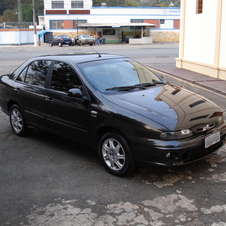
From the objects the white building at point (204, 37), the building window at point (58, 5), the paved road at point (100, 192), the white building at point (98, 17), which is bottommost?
the paved road at point (100, 192)

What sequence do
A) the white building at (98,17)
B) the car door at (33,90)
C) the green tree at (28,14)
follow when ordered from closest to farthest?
the car door at (33,90), the white building at (98,17), the green tree at (28,14)

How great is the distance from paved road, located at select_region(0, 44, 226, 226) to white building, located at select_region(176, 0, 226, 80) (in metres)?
8.38

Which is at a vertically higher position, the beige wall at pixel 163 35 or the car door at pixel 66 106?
the beige wall at pixel 163 35

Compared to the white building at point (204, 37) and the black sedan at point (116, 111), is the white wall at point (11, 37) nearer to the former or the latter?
the white building at point (204, 37)

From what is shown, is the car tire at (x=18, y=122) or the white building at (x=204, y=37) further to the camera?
the white building at (x=204, y=37)

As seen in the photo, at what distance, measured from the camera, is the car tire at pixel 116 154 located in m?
3.99

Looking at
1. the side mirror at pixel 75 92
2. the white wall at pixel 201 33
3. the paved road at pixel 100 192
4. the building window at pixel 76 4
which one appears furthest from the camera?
the building window at pixel 76 4

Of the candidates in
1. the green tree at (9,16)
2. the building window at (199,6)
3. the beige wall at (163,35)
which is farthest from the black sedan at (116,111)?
the green tree at (9,16)

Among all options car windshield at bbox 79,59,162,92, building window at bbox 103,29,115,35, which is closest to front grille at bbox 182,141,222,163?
car windshield at bbox 79,59,162,92

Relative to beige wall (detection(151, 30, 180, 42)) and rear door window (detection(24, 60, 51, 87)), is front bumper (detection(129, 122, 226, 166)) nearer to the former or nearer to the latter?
rear door window (detection(24, 60, 51, 87))

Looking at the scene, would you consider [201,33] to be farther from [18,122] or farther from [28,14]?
[28,14]

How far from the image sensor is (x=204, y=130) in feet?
13.0

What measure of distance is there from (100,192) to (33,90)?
252 centimetres

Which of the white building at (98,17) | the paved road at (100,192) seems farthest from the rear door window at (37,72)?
the white building at (98,17)
